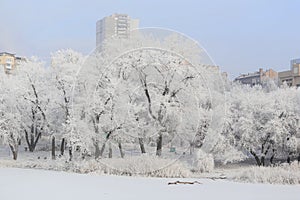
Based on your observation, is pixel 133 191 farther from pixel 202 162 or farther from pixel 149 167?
pixel 202 162

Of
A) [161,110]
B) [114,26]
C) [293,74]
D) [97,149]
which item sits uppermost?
[293,74]

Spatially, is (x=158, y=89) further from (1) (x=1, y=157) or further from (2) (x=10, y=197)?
(1) (x=1, y=157)

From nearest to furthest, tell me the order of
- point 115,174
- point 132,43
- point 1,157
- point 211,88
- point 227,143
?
point 115,174
point 211,88
point 132,43
point 227,143
point 1,157

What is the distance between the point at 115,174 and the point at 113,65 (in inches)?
91.6

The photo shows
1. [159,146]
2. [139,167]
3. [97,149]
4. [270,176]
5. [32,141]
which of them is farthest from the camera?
[32,141]

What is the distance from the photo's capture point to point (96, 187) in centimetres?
438

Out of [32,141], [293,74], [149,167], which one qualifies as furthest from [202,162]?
[293,74]

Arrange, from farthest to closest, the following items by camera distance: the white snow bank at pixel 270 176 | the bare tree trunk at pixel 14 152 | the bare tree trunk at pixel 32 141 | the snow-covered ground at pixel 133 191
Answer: the bare tree trunk at pixel 32 141 → the bare tree trunk at pixel 14 152 → the white snow bank at pixel 270 176 → the snow-covered ground at pixel 133 191

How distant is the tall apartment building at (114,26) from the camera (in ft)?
26.5

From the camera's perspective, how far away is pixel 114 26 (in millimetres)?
8797

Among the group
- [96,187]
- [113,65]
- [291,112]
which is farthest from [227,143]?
[96,187]

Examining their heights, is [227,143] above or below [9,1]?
below

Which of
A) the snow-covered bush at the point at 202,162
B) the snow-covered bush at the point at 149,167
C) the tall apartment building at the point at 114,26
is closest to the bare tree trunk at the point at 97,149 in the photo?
the snow-covered bush at the point at 149,167

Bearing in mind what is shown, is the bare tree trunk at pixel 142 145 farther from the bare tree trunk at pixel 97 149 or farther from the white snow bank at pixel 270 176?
the white snow bank at pixel 270 176
